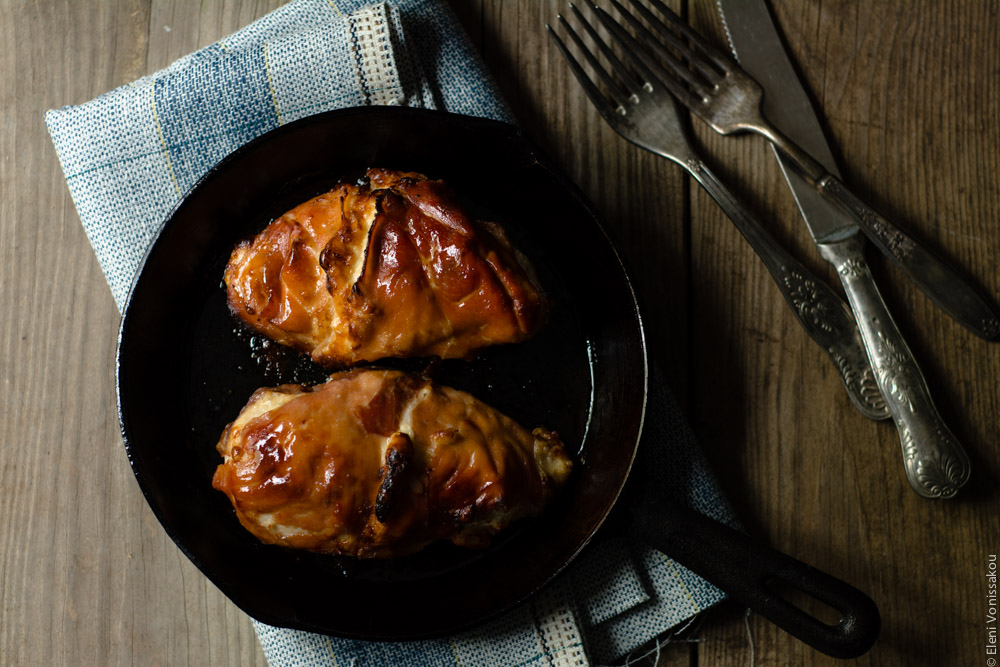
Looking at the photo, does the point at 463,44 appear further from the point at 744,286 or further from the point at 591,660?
the point at 591,660

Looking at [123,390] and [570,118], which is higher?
[570,118]

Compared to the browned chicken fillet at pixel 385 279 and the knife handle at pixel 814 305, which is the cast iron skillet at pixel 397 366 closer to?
the browned chicken fillet at pixel 385 279

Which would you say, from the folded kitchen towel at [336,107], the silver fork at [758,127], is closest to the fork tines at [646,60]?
the silver fork at [758,127]

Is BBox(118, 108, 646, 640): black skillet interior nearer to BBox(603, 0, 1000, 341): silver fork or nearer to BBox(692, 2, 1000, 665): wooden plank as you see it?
BBox(692, 2, 1000, 665): wooden plank

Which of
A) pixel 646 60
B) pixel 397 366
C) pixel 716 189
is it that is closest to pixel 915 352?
pixel 716 189

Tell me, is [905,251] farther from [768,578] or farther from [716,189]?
[768,578]

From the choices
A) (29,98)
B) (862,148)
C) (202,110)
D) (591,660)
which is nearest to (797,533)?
(591,660)
